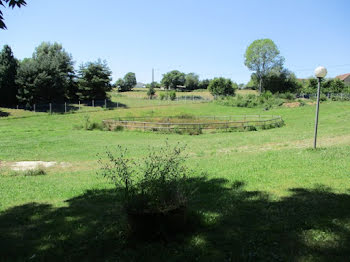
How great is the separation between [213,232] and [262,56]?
75.4m

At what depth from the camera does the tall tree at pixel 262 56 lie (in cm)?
7181

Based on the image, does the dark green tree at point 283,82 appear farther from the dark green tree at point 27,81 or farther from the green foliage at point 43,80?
the dark green tree at point 27,81

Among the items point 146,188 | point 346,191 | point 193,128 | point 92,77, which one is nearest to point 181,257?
point 146,188

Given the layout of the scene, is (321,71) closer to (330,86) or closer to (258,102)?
(258,102)

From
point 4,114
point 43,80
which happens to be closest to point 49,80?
Answer: point 43,80

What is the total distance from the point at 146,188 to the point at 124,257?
0.85 m

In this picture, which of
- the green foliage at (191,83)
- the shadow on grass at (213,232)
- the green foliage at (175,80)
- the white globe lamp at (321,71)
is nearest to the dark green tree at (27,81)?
the white globe lamp at (321,71)

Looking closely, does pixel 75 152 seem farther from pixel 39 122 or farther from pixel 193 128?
pixel 39 122

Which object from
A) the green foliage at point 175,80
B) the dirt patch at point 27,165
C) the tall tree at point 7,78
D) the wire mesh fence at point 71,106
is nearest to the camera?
the dirt patch at point 27,165

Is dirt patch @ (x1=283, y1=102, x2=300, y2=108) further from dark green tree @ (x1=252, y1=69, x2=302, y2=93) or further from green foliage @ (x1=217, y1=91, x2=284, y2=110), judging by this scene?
dark green tree @ (x1=252, y1=69, x2=302, y2=93)

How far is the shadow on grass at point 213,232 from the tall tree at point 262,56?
72375 mm

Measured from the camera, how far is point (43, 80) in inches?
1656

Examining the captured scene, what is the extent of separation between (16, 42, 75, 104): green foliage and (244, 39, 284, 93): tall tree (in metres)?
47.8

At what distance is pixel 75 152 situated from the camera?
13.9m
